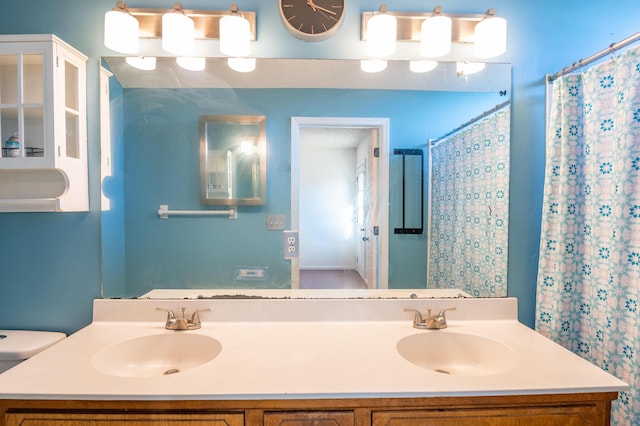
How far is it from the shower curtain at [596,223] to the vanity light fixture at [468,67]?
0.31 meters

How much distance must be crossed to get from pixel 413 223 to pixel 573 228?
638mm

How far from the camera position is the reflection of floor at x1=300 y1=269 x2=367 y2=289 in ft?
4.89

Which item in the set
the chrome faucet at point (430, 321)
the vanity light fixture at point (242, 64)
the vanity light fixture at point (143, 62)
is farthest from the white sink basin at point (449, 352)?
the vanity light fixture at point (143, 62)

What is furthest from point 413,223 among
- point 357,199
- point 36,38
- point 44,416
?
point 36,38

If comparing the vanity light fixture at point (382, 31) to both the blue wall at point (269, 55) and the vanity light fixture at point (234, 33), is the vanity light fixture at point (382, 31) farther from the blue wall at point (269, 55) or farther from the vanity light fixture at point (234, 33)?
the vanity light fixture at point (234, 33)

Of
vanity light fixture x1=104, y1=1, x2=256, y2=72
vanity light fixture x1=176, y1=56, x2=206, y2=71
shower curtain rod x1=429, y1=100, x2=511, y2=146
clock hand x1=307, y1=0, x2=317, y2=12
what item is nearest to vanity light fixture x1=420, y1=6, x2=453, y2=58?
shower curtain rod x1=429, y1=100, x2=511, y2=146

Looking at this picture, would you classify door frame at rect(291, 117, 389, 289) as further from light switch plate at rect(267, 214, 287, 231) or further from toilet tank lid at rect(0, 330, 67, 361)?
toilet tank lid at rect(0, 330, 67, 361)

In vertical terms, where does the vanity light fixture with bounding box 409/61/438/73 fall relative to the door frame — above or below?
above

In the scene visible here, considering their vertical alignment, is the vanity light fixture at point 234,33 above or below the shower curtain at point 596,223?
above

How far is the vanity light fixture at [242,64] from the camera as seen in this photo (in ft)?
4.74

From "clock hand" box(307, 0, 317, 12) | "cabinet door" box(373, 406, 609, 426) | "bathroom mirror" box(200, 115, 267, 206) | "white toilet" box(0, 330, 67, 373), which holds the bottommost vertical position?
"cabinet door" box(373, 406, 609, 426)

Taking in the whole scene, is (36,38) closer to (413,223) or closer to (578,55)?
(413,223)

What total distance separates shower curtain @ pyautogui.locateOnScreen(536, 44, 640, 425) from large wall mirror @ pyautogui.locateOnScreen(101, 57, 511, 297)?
0.20m

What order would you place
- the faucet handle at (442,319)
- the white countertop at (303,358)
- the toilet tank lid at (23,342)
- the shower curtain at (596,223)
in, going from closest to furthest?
the white countertop at (303,358) < the shower curtain at (596,223) < the toilet tank lid at (23,342) < the faucet handle at (442,319)
